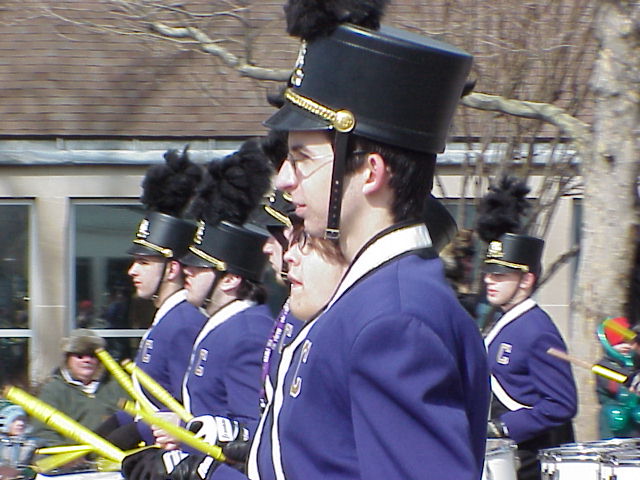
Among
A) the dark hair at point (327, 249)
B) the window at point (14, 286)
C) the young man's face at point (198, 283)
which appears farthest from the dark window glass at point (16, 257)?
the dark hair at point (327, 249)

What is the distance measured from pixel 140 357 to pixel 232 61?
268 centimetres

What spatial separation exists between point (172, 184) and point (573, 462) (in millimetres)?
2758

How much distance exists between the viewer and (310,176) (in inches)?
87.7

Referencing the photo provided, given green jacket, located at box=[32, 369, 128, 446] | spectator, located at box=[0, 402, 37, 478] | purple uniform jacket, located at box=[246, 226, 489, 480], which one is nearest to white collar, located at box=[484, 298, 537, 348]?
green jacket, located at box=[32, 369, 128, 446]

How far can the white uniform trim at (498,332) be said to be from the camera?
6.20 m

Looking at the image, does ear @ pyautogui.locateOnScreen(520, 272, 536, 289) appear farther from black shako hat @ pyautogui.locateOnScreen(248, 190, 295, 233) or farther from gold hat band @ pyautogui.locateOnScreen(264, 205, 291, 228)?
gold hat band @ pyautogui.locateOnScreen(264, 205, 291, 228)

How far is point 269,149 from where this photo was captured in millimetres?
4531

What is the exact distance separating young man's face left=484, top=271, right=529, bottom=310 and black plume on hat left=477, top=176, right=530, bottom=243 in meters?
0.54

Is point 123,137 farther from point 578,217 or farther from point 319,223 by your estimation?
point 319,223

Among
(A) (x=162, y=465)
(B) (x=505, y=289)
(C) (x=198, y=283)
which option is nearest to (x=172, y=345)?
(C) (x=198, y=283)

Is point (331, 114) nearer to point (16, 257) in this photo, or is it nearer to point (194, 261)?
point (194, 261)

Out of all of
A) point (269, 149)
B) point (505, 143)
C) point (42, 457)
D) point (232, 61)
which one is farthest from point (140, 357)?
point (505, 143)

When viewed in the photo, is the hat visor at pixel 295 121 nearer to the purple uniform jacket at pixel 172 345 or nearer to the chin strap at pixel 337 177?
the chin strap at pixel 337 177

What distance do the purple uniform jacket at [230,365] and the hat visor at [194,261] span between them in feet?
1.09
